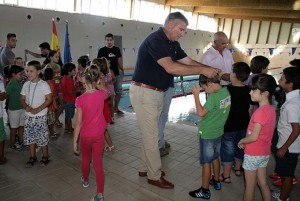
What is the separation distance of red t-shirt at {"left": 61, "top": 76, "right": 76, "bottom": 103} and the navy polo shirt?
226cm

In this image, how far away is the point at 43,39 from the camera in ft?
41.7

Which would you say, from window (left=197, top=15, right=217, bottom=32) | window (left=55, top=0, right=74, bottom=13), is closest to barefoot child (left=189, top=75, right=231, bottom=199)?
window (left=55, top=0, right=74, bottom=13)

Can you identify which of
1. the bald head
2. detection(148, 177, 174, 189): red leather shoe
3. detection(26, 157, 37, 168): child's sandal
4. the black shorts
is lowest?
detection(26, 157, 37, 168): child's sandal

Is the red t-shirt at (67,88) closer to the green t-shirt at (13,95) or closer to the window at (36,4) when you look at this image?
the green t-shirt at (13,95)

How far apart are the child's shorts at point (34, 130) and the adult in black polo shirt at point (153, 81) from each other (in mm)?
1455

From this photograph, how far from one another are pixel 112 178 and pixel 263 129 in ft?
6.40

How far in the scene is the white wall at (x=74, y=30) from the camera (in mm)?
11391

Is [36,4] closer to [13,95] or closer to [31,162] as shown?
[13,95]

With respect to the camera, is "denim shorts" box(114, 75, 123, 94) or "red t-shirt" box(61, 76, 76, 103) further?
"denim shorts" box(114, 75, 123, 94)

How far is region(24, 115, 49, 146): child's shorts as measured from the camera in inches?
136

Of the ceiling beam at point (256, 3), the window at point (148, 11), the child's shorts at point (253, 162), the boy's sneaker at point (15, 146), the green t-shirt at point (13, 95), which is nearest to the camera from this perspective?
the child's shorts at point (253, 162)

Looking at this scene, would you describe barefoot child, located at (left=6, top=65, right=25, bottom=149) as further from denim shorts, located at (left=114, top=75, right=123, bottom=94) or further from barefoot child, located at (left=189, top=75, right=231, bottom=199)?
barefoot child, located at (left=189, top=75, right=231, bottom=199)

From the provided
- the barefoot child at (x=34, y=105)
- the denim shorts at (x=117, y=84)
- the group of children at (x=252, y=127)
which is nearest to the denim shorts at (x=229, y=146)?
the group of children at (x=252, y=127)

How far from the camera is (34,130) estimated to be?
346cm
